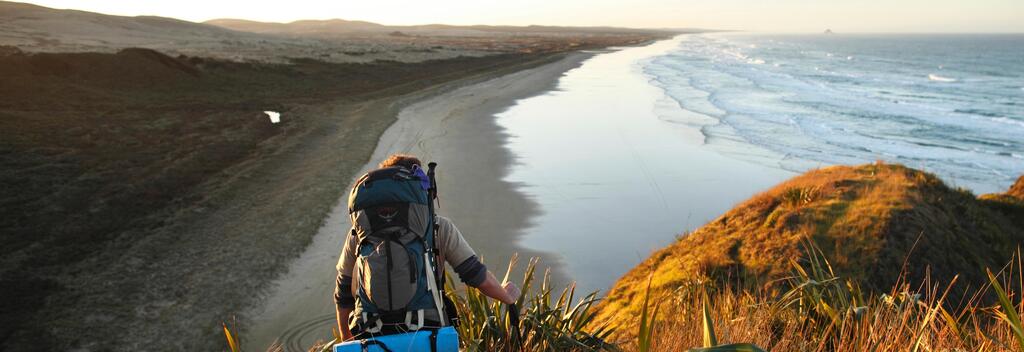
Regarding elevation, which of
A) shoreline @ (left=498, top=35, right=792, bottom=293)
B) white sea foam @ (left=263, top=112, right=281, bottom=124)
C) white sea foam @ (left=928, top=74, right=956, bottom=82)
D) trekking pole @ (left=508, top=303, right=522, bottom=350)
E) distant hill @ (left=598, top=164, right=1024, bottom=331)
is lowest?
white sea foam @ (left=928, top=74, right=956, bottom=82)

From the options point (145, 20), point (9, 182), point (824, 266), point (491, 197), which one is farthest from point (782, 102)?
point (145, 20)

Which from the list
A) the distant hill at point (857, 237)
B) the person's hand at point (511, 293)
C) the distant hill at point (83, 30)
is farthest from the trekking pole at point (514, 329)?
the distant hill at point (83, 30)

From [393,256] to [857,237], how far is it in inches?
220

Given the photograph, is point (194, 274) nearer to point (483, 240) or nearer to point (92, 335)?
point (92, 335)

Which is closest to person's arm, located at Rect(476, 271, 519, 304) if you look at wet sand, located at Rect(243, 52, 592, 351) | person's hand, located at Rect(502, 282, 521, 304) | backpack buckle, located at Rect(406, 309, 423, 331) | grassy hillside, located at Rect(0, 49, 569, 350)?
person's hand, located at Rect(502, 282, 521, 304)

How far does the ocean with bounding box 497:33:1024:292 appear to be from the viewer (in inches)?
433

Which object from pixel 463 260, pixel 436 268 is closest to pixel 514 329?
pixel 463 260

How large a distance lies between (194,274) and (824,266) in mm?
7349

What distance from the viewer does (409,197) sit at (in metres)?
2.74

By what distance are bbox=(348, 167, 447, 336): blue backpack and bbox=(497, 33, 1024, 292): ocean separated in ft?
19.4

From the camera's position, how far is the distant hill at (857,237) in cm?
629

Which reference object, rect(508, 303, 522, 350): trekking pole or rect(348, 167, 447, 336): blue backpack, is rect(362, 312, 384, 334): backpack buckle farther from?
rect(508, 303, 522, 350): trekking pole

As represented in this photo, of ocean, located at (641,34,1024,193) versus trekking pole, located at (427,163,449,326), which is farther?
ocean, located at (641,34,1024,193)

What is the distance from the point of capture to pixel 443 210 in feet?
38.0
